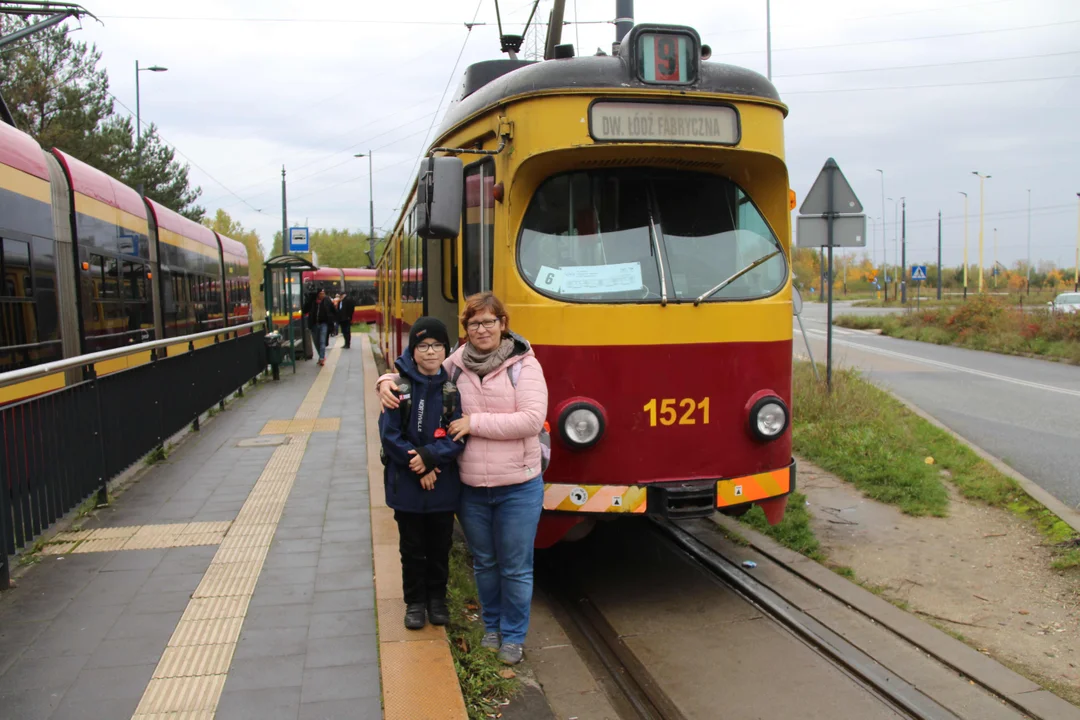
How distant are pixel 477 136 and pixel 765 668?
142 inches

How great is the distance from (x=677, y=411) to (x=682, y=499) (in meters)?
0.51

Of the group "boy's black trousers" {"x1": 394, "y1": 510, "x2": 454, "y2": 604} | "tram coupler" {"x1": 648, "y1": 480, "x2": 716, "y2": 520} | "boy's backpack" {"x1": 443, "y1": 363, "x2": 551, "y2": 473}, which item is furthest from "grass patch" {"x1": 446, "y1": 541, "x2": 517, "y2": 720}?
"tram coupler" {"x1": 648, "y1": 480, "x2": 716, "y2": 520}

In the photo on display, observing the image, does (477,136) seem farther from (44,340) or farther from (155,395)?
(44,340)

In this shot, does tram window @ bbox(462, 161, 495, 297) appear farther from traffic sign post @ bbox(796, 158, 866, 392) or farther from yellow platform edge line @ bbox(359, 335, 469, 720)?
traffic sign post @ bbox(796, 158, 866, 392)

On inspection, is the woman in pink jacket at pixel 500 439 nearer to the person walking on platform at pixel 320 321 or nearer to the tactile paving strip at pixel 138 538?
the tactile paving strip at pixel 138 538

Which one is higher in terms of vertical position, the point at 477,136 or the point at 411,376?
the point at 477,136

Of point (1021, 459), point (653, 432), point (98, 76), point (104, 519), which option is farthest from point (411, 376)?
point (98, 76)

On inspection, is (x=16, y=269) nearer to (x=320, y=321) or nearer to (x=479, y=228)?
(x=479, y=228)

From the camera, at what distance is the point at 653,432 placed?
546 cm

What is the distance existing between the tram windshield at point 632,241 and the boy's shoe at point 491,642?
6.38ft

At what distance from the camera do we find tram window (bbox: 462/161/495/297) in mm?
5734

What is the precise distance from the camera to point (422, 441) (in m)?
4.30

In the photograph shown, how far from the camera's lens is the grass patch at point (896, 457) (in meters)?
7.66

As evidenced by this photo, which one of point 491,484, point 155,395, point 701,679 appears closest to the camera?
point 491,484
